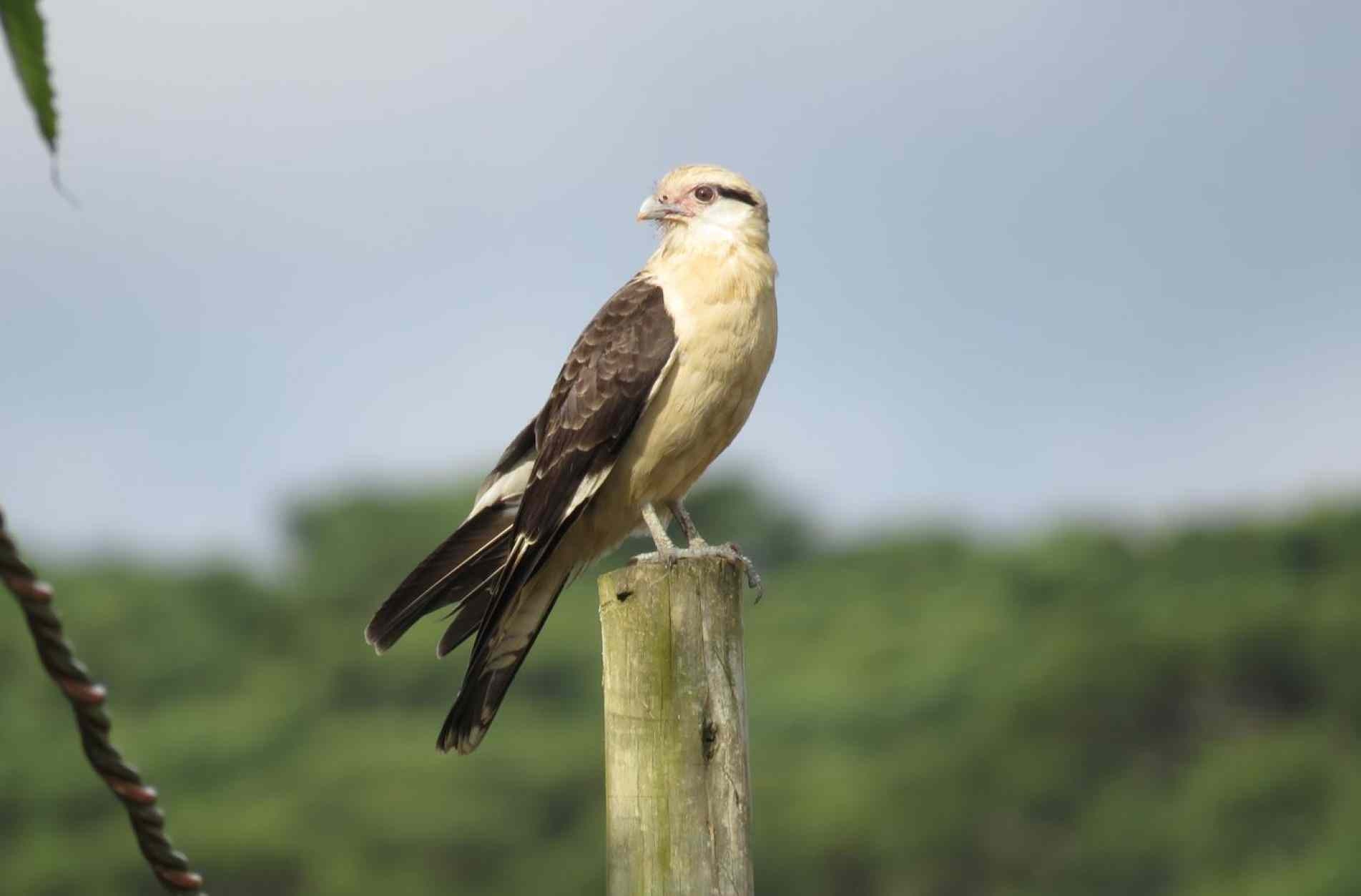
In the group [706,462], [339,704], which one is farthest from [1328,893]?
[706,462]

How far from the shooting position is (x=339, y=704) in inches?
1714

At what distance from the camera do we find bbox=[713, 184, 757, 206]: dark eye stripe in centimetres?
588

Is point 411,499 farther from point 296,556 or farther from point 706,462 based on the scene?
point 706,462

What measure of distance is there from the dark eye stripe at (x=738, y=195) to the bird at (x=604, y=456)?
232 mm

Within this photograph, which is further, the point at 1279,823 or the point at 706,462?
the point at 1279,823

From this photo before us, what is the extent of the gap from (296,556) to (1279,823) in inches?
984

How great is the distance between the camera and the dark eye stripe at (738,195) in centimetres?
588

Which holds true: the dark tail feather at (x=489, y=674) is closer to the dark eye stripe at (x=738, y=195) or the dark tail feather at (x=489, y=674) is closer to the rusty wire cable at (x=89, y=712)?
the dark eye stripe at (x=738, y=195)

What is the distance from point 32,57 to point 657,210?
4.76 m

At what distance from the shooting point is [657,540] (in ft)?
17.1

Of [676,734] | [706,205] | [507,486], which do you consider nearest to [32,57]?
[676,734]

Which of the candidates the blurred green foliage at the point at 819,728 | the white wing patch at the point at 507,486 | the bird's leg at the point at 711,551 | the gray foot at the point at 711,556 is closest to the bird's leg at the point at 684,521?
the bird's leg at the point at 711,551

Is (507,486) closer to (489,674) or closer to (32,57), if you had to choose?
(489,674)

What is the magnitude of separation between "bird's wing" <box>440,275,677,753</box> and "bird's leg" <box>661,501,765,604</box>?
0.33 meters
